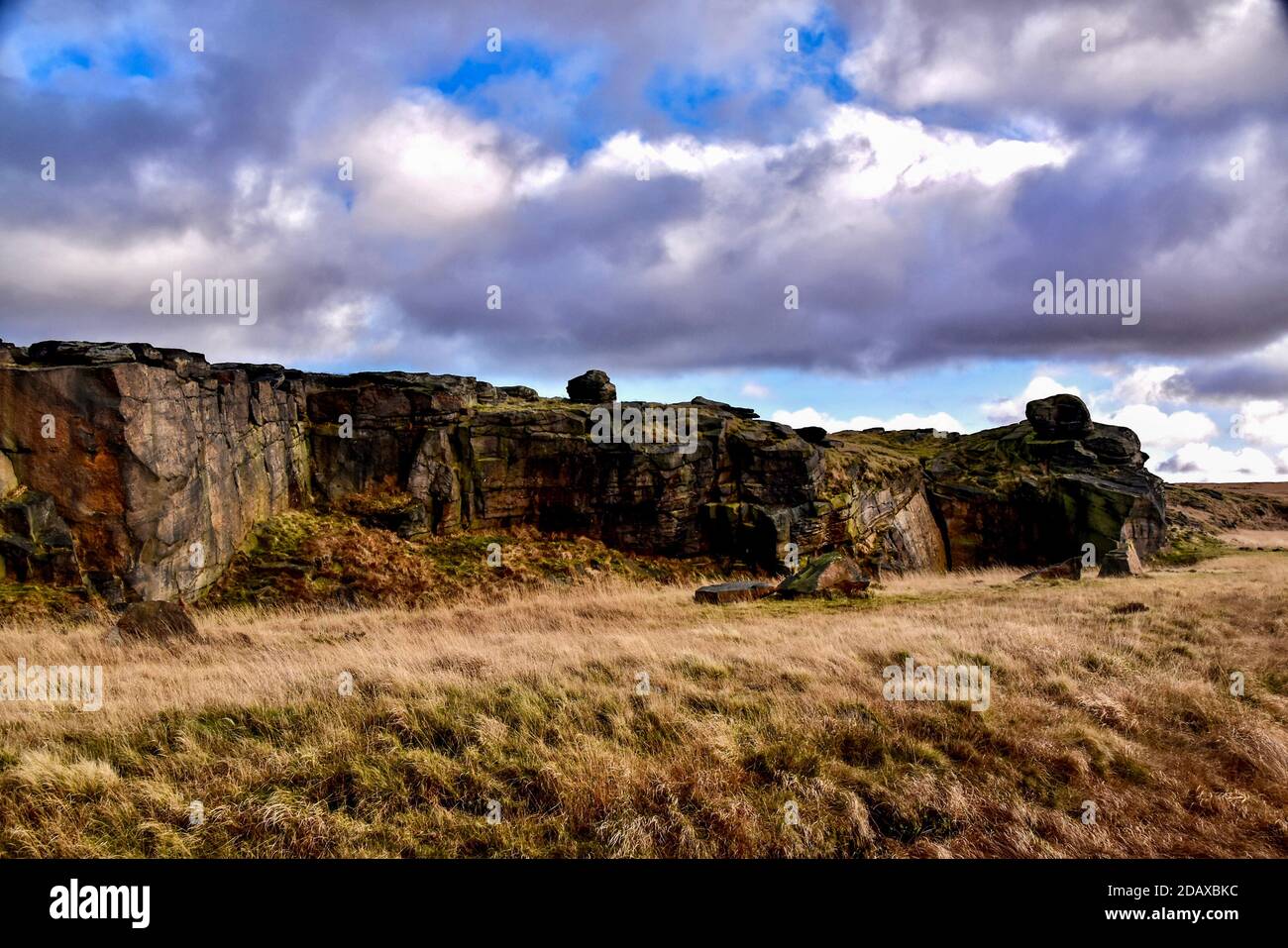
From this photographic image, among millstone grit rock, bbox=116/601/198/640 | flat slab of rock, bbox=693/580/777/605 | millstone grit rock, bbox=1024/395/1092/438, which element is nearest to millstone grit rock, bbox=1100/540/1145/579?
flat slab of rock, bbox=693/580/777/605

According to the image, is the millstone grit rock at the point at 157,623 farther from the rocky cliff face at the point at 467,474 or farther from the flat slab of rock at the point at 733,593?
the flat slab of rock at the point at 733,593

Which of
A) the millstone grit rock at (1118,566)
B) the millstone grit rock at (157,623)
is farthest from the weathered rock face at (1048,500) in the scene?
the millstone grit rock at (157,623)

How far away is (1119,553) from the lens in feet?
89.9

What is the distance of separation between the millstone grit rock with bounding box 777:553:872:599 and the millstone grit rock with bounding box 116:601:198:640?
16.0m

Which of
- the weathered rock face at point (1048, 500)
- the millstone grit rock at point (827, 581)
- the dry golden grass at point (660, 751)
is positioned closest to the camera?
the dry golden grass at point (660, 751)

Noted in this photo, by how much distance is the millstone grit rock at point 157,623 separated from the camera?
14.7 m

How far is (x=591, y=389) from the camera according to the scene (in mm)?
38531

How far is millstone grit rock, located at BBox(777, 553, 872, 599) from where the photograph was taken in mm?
21031

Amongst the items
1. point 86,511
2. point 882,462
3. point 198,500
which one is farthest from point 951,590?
point 86,511

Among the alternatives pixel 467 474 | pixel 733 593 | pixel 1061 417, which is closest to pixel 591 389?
pixel 467 474

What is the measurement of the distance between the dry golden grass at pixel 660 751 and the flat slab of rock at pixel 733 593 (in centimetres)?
756

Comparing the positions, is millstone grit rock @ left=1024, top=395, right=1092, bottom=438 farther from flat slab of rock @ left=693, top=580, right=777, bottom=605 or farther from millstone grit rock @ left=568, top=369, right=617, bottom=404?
flat slab of rock @ left=693, top=580, right=777, bottom=605

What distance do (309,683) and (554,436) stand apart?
2229 cm
